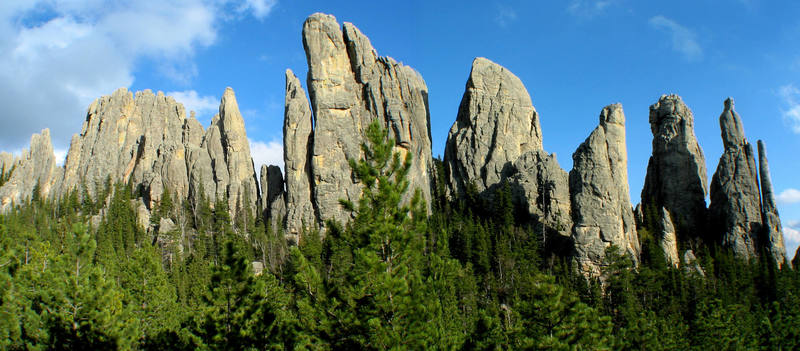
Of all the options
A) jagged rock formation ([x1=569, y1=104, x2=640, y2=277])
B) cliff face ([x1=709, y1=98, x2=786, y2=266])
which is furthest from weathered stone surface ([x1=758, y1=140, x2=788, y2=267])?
jagged rock formation ([x1=569, y1=104, x2=640, y2=277])

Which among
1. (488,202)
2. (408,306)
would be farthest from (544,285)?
(488,202)

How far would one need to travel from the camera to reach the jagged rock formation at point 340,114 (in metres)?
78.2

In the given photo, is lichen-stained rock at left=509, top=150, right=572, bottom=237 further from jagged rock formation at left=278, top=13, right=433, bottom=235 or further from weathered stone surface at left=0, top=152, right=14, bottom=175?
weathered stone surface at left=0, top=152, right=14, bottom=175

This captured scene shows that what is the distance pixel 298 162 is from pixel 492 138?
2729 centimetres

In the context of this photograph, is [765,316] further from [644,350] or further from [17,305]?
[17,305]

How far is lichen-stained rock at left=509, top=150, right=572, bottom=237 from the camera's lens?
68375 mm

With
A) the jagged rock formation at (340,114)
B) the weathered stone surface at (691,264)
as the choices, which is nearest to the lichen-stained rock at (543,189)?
the weathered stone surface at (691,264)

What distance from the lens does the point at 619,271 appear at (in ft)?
179

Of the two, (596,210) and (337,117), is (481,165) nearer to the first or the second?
(337,117)

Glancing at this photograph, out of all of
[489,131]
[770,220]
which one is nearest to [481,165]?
[489,131]

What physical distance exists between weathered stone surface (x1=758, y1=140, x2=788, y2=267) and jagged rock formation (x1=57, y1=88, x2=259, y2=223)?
2528 inches

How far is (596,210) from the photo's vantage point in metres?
62.6

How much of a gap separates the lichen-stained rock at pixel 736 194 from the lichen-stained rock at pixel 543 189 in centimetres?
1851

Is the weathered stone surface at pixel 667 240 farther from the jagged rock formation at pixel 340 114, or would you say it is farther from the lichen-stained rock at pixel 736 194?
the jagged rock formation at pixel 340 114
